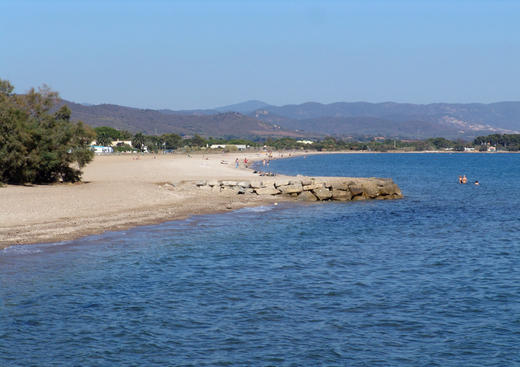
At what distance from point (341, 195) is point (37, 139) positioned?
2143 centimetres

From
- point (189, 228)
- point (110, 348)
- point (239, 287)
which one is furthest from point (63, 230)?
point (110, 348)

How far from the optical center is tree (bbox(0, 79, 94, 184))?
1503 inches

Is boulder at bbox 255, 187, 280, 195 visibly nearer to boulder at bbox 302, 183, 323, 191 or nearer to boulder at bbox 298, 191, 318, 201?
boulder at bbox 298, 191, 318, 201

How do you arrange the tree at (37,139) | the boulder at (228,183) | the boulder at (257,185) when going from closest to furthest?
the tree at (37,139)
the boulder at (257,185)
the boulder at (228,183)

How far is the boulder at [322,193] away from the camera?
42312 millimetres

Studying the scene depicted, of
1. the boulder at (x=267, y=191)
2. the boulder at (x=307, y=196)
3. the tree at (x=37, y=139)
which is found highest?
the tree at (x=37, y=139)

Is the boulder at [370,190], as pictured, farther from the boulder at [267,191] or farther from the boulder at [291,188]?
Result: the boulder at [267,191]

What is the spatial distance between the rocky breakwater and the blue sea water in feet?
48.7

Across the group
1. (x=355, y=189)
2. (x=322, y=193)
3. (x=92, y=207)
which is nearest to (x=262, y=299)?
(x=92, y=207)

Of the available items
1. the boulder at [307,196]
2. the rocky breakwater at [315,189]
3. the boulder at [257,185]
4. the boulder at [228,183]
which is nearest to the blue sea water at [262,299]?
the boulder at [307,196]

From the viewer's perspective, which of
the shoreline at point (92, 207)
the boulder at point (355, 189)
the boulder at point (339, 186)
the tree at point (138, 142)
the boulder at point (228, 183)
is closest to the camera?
the shoreline at point (92, 207)

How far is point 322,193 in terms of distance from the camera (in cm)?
4238

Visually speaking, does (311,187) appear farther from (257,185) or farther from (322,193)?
(257,185)

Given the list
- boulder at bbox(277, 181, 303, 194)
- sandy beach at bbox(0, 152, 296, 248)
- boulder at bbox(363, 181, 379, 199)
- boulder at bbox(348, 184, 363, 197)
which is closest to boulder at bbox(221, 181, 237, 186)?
sandy beach at bbox(0, 152, 296, 248)
